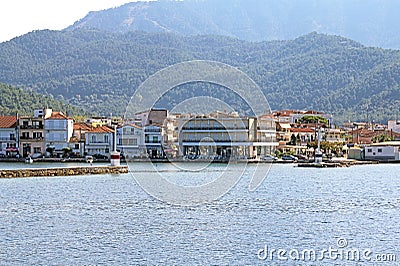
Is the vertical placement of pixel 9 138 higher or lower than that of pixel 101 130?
lower

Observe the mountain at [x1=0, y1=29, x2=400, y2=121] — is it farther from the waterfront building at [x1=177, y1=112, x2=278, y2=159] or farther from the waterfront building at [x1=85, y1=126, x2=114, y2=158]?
the waterfront building at [x1=85, y1=126, x2=114, y2=158]

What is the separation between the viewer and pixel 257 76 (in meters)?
171

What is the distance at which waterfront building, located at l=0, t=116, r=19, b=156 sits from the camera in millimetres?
66062

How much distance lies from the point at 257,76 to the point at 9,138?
110 metres

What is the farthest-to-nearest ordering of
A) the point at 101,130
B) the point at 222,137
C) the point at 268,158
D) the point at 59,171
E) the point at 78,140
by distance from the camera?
1. the point at 78,140
2. the point at 222,137
3. the point at 101,130
4. the point at 268,158
5. the point at 59,171

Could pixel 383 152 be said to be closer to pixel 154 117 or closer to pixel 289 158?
pixel 289 158

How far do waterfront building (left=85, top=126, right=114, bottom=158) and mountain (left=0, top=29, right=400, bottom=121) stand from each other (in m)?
55.4

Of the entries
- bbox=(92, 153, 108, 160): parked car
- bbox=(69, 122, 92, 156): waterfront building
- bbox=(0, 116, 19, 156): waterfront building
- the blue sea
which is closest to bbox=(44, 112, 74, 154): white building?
bbox=(69, 122, 92, 156): waterfront building

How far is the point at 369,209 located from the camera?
2697cm

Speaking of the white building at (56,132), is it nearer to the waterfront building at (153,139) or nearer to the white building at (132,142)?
the white building at (132,142)

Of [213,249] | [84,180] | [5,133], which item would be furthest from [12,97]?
[213,249]

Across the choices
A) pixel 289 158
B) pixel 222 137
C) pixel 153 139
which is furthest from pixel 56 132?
pixel 289 158

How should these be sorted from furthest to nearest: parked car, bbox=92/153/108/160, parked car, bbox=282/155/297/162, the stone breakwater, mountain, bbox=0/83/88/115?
mountain, bbox=0/83/88/115 < parked car, bbox=282/155/297/162 < parked car, bbox=92/153/108/160 < the stone breakwater

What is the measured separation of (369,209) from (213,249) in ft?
33.5
